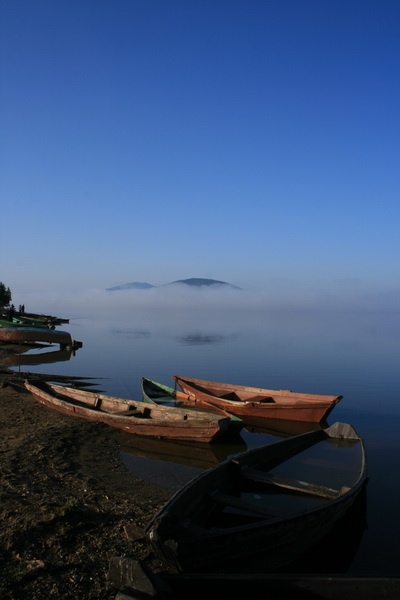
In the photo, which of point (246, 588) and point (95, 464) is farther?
point (95, 464)

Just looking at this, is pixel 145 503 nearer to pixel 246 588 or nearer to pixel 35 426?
pixel 246 588

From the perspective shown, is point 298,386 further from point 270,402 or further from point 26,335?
point 26,335

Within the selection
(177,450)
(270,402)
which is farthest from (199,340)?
(177,450)

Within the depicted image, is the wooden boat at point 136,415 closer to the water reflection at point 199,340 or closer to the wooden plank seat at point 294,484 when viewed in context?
the wooden plank seat at point 294,484

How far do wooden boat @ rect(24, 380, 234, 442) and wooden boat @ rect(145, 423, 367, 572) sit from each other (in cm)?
262

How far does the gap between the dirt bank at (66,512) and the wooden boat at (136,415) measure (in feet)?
3.38

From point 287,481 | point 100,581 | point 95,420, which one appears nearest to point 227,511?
point 287,481

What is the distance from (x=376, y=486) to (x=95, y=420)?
919cm

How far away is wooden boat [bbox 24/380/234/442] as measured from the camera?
43.2ft

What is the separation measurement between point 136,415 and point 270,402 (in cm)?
683

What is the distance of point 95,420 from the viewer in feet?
49.9

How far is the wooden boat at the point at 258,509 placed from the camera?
5.72 meters

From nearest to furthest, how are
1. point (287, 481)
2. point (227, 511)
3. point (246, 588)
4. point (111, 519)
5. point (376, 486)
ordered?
point (246, 588), point (111, 519), point (227, 511), point (287, 481), point (376, 486)

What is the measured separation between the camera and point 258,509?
7406 millimetres
